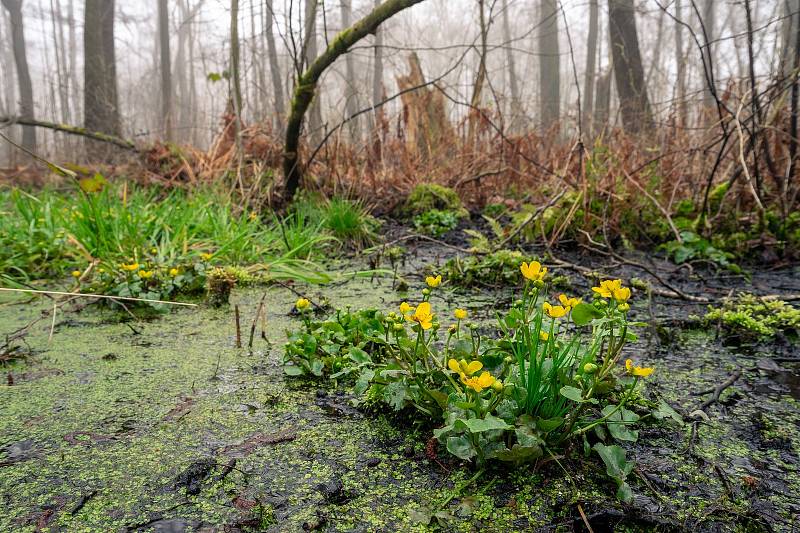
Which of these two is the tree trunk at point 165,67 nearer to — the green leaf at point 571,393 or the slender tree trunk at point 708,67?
the slender tree trunk at point 708,67

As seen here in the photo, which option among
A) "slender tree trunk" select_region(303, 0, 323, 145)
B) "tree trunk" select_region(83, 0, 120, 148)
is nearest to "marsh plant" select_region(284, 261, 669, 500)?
"slender tree trunk" select_region(303, 0, 323, 145)

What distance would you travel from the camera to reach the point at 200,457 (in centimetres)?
94

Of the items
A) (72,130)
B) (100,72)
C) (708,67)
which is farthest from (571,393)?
(100,72)

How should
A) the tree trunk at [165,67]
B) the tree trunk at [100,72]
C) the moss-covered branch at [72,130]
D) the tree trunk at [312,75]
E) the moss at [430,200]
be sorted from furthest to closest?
the tree trunk at [165,67], the tree trunk at [100,72], the moss-covered branch at [72,130], the moss at [430,200], the tree trunk at [312,75]

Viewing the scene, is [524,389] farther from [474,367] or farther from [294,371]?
[294,371]

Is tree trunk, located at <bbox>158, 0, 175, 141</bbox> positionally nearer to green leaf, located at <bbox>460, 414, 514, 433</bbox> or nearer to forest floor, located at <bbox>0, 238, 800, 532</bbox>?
forest floor, located at <bbox>0, 238, 800, 532</bbox>

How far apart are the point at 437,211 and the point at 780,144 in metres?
2.13

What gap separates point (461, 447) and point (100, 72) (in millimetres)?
8271

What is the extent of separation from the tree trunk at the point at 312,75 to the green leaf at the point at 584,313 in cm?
187

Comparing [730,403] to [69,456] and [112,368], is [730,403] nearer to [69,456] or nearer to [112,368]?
[69,456]

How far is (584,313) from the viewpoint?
97cm

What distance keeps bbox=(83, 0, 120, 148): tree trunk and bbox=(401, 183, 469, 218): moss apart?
4.48 meters

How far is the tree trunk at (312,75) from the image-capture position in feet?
8.18

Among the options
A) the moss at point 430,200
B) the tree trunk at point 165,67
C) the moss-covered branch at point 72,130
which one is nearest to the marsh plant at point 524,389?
the moss at point 430,200
